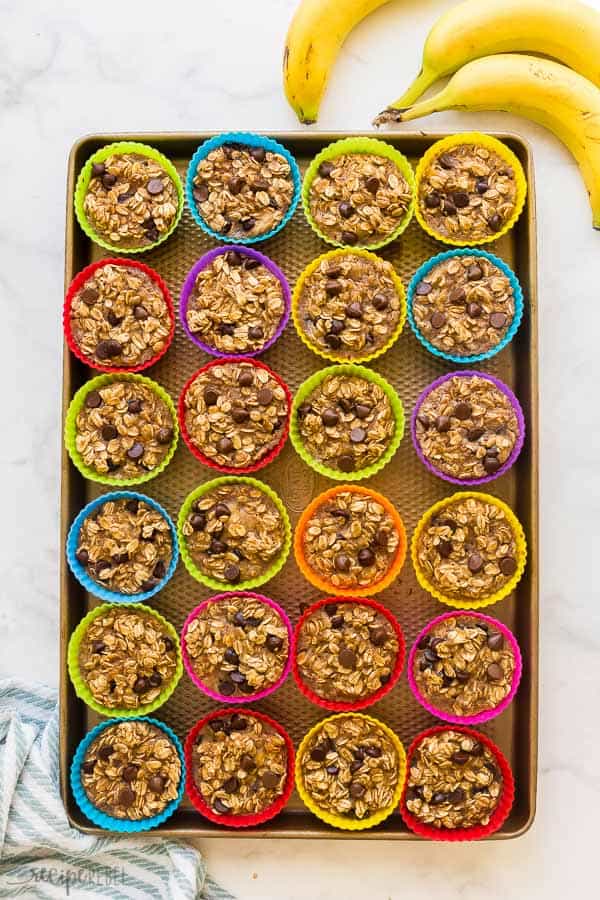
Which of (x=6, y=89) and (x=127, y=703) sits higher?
(x=6, y=89)

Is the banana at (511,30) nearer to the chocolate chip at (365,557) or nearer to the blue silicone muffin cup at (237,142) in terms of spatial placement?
the blue silicone muffin cup at (237,142)

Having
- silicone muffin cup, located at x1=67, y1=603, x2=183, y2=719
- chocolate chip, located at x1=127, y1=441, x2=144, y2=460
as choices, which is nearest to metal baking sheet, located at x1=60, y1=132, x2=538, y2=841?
silicone muffin cup, located at x1=67, y1=603, x2=183, y2=719

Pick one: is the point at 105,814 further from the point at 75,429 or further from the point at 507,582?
the point at 507,582

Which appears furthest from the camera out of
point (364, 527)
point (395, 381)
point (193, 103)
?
point (193, 103)

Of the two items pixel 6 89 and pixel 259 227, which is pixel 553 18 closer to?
pixel 259 227

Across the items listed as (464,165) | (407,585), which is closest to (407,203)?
(464,165)

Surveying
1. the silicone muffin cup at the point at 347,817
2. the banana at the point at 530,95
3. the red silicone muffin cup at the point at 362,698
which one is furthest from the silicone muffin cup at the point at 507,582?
the banana at the point at 530,95

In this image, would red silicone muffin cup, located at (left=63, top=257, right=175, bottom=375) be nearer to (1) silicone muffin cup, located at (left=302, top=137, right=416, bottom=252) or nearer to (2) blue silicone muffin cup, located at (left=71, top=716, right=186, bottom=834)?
(1) silicone muffin cup, located at (left=302, top=137, right=416, bottom=252)
